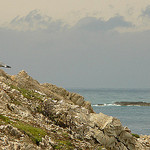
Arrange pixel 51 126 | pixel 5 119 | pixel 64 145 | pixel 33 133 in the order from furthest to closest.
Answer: pixel 51 126 < pixel 64 145 < pixel 5 119 < pixel 33 133

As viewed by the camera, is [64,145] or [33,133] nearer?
[33,133]

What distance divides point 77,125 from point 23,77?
17068 millimetres

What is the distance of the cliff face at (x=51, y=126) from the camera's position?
17.6 m

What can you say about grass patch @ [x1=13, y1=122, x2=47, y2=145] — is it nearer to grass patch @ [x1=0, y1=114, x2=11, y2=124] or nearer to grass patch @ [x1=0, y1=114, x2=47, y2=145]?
grass patch @ [x1=0, y1=114, x2=47, y2=145]

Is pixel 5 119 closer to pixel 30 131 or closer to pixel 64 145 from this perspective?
pixel 30 131

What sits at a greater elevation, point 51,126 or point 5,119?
point 5,119

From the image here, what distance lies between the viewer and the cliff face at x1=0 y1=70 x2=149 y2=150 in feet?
57.7

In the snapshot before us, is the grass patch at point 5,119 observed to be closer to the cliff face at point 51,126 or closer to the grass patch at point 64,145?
the cliff face at point 51,126

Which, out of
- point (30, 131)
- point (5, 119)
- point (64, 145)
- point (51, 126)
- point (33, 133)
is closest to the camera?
point (33, 133)

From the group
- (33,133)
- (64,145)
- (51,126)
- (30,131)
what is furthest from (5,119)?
(51,126)

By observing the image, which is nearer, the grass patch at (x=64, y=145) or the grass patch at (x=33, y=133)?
the grass patch at (x=33, y=133)

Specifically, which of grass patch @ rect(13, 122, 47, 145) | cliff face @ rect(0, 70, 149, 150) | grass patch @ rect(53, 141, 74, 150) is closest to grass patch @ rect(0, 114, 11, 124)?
cliff face @ rect(0, 70, 149, 150)

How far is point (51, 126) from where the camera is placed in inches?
941

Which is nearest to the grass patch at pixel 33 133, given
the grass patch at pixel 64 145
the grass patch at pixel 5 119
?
the grass patch at pixel 5 119
